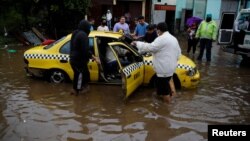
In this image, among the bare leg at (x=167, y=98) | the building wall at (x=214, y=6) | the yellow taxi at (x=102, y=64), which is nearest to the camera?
the bare leg at (x=167, y=98)

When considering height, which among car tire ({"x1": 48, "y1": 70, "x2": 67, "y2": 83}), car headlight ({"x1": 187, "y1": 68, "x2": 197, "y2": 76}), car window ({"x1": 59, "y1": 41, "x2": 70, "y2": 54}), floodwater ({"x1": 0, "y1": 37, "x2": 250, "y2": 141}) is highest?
car window ({"x1": 59, "y1": 41, "x2": 70, "y2": 54})

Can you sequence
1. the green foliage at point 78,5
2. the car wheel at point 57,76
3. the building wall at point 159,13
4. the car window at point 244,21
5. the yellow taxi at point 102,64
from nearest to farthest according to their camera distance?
the yellow taxi at point 102,64 → the car wheel at point 57,76 → the car window at point 244,21 → the green foliage at point 78,5 → the building wall at point 159,13

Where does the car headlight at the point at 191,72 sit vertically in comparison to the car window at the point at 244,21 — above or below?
below

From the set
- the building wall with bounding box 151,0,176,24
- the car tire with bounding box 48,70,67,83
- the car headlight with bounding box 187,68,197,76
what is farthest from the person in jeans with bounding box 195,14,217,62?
the building wall with bounding box 151,0,176,24

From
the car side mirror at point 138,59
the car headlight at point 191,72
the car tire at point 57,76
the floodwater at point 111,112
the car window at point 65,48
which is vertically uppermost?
the car window at point 65,48

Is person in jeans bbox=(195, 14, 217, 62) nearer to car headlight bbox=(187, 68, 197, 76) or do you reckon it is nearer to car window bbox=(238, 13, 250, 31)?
car window bbox=(238, 13, 250, 31)

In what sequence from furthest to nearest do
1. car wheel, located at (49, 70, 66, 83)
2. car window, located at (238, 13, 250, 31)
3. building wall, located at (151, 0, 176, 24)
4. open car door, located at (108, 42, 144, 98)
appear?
building wall, located at (151, 0, 176, 24), car window, located at (238, 13, 250, 31), car wheel, located at (49, 70, 66, 83), open car door, located at (108, 42, 144, 98)

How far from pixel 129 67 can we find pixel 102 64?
1.19 metres

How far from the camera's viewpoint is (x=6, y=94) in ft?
25.9

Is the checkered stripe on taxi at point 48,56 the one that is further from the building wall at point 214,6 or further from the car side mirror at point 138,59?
the building wall at point 214,6

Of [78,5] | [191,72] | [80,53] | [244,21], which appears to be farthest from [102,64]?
[78,5]

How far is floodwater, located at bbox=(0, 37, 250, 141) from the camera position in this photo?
225 inches

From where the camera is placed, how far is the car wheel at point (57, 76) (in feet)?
28.2

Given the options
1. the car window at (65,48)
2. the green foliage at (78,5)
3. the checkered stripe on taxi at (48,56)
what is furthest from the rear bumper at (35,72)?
the green foliage at (78,5)
